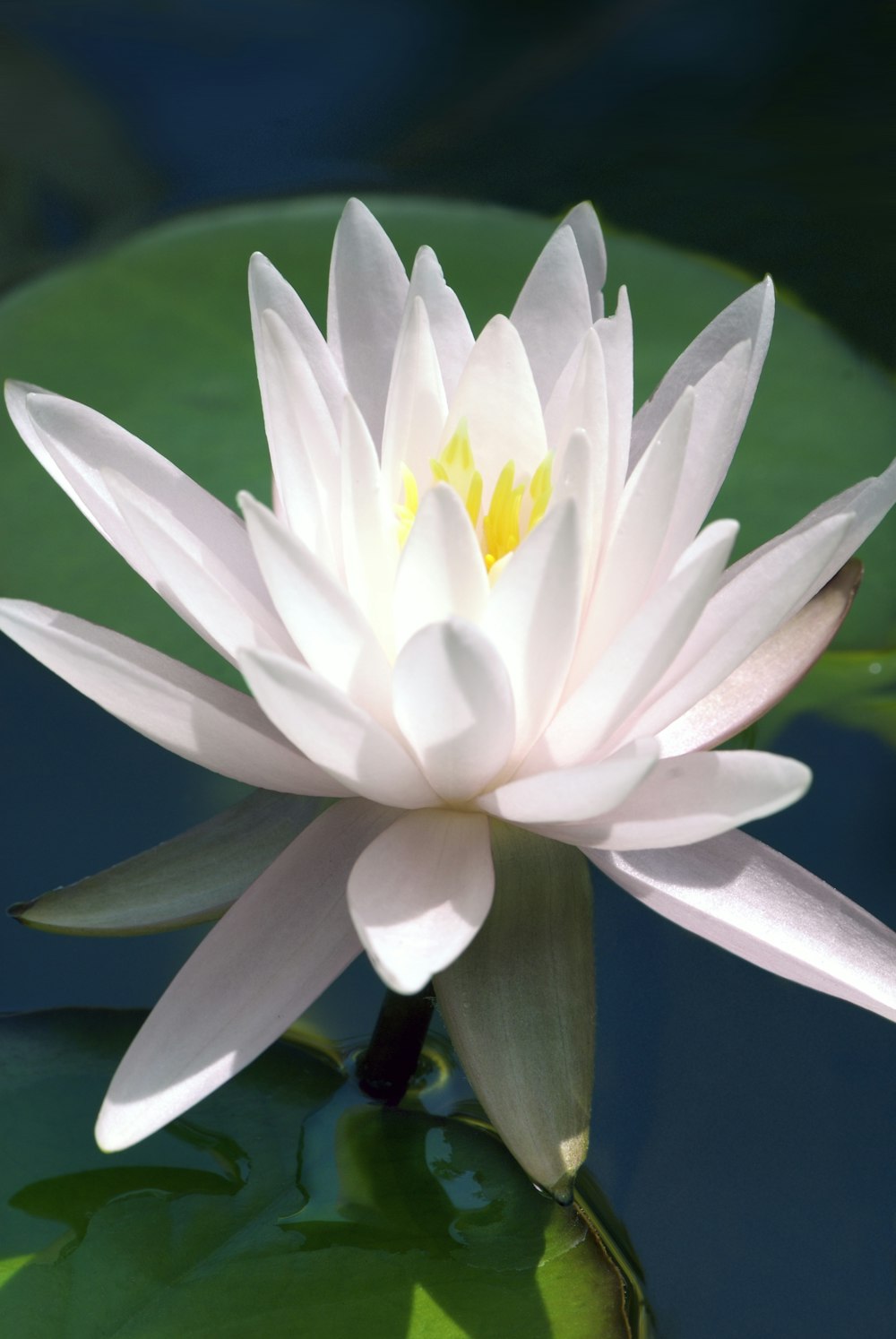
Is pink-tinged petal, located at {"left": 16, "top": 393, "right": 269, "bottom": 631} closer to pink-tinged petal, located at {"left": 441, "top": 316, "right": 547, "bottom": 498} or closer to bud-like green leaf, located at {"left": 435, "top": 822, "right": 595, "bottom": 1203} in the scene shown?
pink-tinged petal, located at {"left": 441, "top": 316, "right": 547, "bottom": 498}

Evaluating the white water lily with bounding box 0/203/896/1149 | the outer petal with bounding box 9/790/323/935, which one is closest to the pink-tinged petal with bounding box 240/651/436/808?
the white water lily with bounding box 0/203/896/1149

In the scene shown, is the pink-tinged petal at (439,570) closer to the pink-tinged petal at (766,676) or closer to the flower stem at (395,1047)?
the pink-tinged petal at (766,676)

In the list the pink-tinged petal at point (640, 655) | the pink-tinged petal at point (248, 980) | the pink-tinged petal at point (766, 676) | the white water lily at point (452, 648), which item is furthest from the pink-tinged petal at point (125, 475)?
the pink-tinged petal at point (766, 676)

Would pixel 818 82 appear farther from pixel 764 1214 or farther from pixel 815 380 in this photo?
pixel 764 1214

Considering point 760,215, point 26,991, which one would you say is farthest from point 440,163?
point 26,991

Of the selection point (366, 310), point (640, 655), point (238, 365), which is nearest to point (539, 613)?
point (640, 655)
